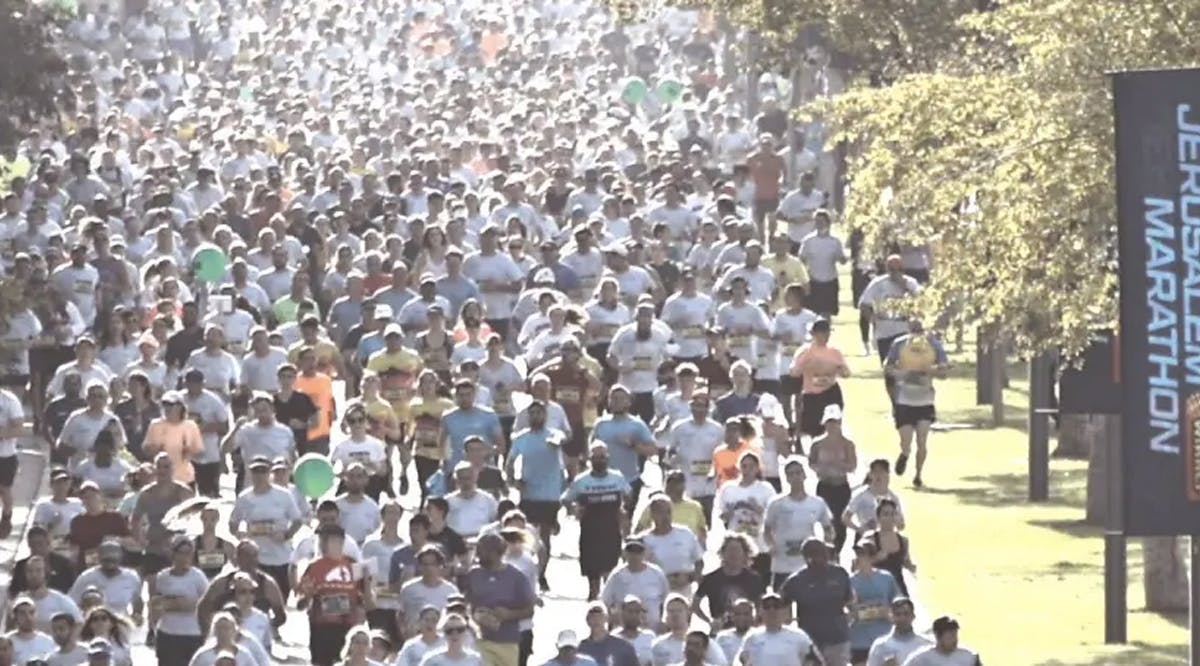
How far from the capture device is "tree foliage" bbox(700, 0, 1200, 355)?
28.7 m

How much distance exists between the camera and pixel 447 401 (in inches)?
1356

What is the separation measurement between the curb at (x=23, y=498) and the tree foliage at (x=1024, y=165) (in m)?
6.60

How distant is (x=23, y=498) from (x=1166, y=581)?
978 cm

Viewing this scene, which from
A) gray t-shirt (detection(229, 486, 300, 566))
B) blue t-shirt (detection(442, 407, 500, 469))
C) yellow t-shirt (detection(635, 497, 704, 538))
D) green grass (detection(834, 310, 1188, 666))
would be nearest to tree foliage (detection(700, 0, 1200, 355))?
green grass (detection(834, 310, 1188, 666))

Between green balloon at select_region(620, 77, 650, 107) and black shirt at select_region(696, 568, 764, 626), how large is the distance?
149ft

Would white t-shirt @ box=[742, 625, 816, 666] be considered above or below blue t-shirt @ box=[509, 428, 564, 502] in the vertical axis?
below

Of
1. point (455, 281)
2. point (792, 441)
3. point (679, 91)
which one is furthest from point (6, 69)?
point (679, 91)

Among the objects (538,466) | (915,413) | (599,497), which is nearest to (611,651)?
(599,497)

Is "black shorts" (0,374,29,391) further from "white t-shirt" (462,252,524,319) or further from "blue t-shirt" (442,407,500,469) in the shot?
"blue t-shirt" (442,407,500,469)

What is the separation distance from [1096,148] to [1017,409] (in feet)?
50.6

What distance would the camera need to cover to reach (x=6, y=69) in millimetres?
41062

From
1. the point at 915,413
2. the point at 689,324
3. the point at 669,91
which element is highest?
the point at 669,91

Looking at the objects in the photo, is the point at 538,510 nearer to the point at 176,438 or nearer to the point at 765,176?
the point at 176,438

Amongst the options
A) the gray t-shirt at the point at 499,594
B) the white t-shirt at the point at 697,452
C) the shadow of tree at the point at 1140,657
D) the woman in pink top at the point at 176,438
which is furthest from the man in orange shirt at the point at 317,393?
the gray t-shirt at the point at 499,594
